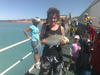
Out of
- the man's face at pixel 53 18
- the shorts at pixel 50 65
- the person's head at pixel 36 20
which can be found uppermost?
the man's face at pixel 53 18

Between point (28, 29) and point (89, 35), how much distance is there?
168 centimetres

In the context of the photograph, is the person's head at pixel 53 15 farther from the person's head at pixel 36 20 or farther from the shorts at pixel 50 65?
the person's head at pixel 36 20

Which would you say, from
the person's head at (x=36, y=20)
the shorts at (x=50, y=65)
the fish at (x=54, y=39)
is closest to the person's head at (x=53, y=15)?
the fish at (x=54, y=39)

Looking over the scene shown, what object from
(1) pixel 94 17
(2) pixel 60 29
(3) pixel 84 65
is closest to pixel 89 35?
(3) pixel 84 65

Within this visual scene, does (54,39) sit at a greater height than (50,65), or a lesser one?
greater

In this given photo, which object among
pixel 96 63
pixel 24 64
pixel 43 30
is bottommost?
pixel 24 64

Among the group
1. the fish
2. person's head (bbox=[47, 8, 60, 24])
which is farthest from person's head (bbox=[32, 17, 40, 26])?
the fish

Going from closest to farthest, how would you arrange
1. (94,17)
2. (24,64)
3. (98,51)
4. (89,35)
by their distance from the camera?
(98,51)
(89,35)
(24,64)
(94,17)

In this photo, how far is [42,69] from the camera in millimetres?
4238

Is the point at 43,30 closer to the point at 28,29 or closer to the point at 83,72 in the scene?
the point at 83,72

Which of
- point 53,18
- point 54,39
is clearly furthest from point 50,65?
point 53,18

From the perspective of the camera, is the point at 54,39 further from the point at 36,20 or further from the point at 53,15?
the point at 36,20

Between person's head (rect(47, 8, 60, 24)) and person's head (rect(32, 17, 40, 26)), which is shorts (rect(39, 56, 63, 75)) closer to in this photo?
person's head (rect(47, 8, 60, 24))

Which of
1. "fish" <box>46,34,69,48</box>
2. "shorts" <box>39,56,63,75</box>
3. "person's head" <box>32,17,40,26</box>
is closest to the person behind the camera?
"fish" <box>46,34,69,48</box>
